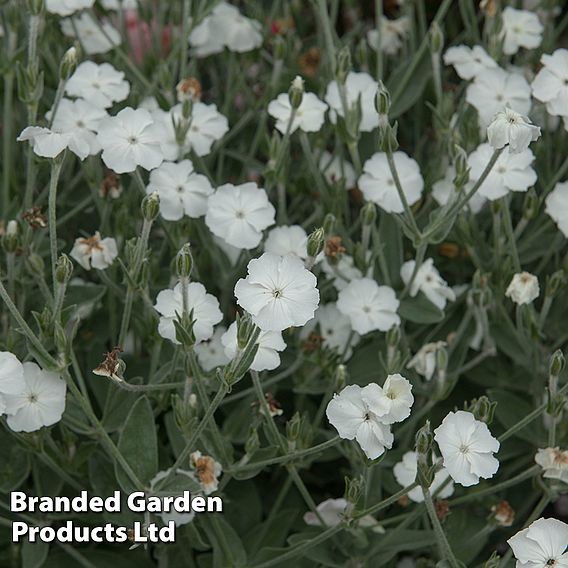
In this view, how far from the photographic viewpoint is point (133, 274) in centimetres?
90

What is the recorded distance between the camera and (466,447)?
825 mm

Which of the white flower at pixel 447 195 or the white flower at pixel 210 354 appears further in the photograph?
the white flower at pixel 447 195

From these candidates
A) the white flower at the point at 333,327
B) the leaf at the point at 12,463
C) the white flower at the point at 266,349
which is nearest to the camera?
the white flower at the point at 266,349

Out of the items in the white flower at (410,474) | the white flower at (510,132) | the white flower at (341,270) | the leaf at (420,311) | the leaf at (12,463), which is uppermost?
the white flower at (510,132)

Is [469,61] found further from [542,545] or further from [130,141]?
[542,545]

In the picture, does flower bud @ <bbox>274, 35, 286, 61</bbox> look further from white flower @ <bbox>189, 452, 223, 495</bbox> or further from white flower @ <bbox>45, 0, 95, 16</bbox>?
white flower @ <bbox>189, 452, 223, 495</bbox>

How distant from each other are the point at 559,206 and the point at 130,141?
0.45 m

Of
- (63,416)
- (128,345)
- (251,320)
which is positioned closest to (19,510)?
(63,416)

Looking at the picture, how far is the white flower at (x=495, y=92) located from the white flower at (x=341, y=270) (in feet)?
0.75

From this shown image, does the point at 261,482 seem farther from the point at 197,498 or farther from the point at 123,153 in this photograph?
the point at 123,153

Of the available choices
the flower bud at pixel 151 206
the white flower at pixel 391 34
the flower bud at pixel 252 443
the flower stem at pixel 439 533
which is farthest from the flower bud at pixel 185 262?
the white flower at pixel 391 34

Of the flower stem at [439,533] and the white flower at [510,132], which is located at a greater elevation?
the white flower at [510,132]

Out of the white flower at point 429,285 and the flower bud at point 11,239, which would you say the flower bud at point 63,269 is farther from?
the white flower at point 429,285

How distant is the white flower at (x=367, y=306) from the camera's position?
1012 mm
